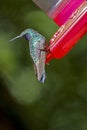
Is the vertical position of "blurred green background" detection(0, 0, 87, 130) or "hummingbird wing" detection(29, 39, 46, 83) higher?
"hummingbird wing" detection(29, 39, 46, 83)

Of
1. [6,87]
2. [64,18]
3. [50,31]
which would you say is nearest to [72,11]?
[64,18]

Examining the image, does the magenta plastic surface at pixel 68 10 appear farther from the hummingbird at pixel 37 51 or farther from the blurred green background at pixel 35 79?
the blurred green background at pixel 35 79

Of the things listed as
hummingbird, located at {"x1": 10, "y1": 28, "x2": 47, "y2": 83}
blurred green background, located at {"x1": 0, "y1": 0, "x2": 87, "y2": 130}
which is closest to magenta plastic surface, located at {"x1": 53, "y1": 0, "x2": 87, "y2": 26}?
hummingbird, located at {"x1": 10, "y1": 28, "x2": 47, "y2": 83}

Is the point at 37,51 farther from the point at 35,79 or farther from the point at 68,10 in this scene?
the point at 35,79

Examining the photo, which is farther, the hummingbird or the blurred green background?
the blurred green background

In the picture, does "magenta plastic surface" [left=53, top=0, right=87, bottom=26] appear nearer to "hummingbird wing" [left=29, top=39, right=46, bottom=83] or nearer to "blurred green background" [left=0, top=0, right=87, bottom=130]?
"hummingbird wing" [left=29, top=39, right=46, bottom=83]
